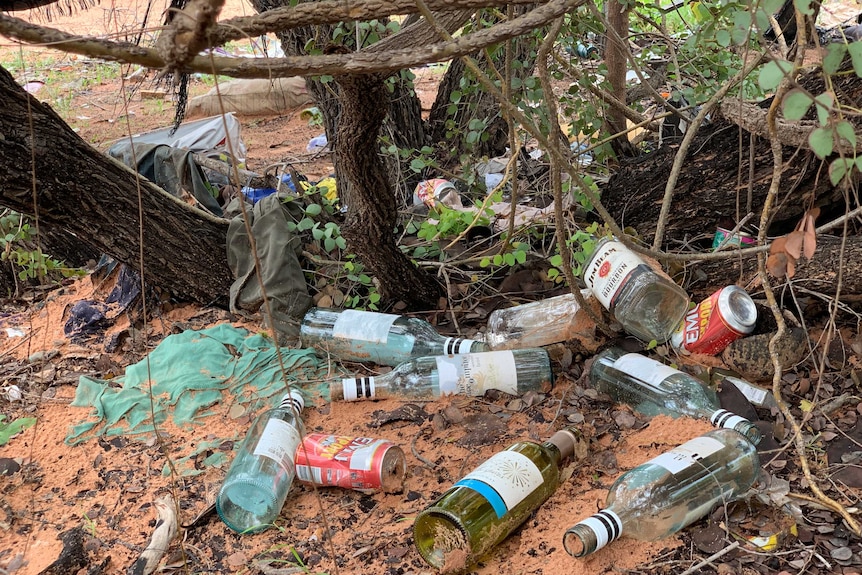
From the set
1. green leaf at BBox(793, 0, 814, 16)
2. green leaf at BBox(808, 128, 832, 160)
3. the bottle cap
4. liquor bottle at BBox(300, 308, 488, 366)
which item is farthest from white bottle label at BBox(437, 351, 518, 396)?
green leaf at BBox(793, 0, 814, 16)

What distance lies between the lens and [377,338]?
96.0 inches

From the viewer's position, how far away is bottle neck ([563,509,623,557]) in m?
1.51

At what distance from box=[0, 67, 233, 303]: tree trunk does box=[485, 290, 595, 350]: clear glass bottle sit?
1.04m

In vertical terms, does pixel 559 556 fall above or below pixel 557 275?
below

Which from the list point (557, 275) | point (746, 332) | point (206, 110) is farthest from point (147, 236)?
point (206, 110)

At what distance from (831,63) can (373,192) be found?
150cm

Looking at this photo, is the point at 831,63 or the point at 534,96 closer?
the point at 831,63

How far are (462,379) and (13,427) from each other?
1405mm

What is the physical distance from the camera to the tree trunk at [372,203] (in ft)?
7.14

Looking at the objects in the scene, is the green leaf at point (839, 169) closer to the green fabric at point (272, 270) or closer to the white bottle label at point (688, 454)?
the white bottle label at point (688, 454)

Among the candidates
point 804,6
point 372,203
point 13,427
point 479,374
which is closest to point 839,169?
point 804,6

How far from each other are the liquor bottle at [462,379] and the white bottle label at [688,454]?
0.55 meters

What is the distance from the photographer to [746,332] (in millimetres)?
2008

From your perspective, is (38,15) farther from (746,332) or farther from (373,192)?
(746,332)
